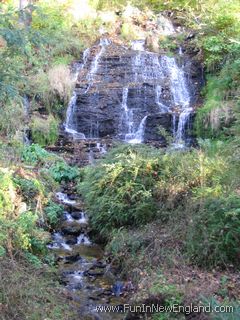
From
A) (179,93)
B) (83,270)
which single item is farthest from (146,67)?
(83,270)

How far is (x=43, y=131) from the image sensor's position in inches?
491

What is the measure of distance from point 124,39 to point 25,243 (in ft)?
42.0

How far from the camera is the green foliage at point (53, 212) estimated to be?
26.0 ft

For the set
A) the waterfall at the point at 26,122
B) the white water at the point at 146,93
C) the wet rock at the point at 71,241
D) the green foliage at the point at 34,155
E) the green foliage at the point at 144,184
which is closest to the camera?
the green foliage at the point at 144,184

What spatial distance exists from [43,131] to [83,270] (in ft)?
21.3

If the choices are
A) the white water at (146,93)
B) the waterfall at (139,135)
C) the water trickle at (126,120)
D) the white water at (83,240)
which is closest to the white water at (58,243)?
the white water at (83,240)

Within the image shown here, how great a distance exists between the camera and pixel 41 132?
1244cm

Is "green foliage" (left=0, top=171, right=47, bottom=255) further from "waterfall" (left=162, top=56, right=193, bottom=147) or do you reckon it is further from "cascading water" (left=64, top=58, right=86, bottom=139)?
"waterfall" (left=162, top=56, right=193, bottom=147)

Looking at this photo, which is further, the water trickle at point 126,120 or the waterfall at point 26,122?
the water trickle at point 126,120

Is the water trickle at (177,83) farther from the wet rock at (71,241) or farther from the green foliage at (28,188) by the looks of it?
the wet rock at (71,241)

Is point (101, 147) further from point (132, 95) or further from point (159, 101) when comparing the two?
point (159, 101)

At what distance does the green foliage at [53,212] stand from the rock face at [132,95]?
5069 millimetres

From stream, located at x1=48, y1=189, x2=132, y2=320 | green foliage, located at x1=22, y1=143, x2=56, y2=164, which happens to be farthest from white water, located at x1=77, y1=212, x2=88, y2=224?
green foliage, located at x1=22, y1=143, x2=56, y2=164

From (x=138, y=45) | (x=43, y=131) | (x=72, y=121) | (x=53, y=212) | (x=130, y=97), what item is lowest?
(x=53, y=212)
